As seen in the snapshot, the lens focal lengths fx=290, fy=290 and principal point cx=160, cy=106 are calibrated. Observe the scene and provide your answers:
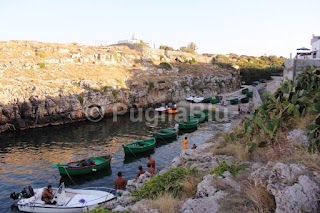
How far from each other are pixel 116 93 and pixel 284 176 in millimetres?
46103

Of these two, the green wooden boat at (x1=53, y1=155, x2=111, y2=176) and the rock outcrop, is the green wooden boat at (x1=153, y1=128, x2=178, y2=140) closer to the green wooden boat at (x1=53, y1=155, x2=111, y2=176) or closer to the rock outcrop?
the green wooden boat at (x1=53, y1=155, x2=111, y2=176)

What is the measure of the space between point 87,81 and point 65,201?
3504cm

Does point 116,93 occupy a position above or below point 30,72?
below

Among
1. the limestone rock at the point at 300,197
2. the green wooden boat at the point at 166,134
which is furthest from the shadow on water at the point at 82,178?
the limestone rock at the point at 300,197

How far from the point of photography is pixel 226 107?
185 feet

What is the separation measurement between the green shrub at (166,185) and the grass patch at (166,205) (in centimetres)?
90

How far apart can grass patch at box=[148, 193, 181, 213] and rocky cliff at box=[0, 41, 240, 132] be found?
33.1 m

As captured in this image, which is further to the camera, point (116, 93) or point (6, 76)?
point (116, 93)

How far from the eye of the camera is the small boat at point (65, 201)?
15594 mm

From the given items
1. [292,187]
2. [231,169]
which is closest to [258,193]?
[292,187]

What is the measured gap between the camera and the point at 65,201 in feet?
53.1

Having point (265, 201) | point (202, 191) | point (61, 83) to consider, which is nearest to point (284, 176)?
point (265, 201)

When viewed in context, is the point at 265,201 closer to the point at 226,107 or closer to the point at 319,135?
the point at 319,135

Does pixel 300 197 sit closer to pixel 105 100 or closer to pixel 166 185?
pixel 166 185
